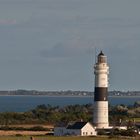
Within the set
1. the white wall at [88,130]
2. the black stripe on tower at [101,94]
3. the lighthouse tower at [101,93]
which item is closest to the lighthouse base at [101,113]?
the lighthouse tower at [101,93]

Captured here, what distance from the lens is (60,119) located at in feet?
330

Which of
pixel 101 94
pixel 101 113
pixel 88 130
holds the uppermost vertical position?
pixel 101 94

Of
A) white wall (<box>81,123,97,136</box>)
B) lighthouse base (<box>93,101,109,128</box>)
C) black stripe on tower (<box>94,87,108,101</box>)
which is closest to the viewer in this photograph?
white wall (<box>81,123,97,136</box>)

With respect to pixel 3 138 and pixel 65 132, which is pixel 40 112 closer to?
pixel 65 132

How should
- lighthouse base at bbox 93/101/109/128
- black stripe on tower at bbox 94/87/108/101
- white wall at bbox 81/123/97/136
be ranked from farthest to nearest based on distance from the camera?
lighthouse base at bbox 93/101/109/128, black stripe on tower at bbox 94/87/108/101, white wall at bbox 81/123/97/136

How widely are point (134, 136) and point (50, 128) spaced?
50.3 feet

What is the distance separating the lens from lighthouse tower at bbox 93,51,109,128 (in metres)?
79.6

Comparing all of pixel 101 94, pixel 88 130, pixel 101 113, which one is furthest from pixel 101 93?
pixel 88 130

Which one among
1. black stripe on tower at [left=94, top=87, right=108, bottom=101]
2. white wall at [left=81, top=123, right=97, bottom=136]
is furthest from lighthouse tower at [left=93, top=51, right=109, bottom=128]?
white wall at [left=81, top=123, right=97, bottom=136]

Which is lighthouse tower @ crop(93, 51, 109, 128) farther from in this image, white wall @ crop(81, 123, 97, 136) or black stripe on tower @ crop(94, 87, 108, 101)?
white wall @ crop(81, 123, 97, 136)

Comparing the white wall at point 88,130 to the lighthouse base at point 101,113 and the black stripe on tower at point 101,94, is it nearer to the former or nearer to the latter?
the lighthouse base at point 101,113

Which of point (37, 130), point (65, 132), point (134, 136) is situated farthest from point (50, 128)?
point (134, 136)

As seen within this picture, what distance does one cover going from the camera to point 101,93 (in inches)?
3130

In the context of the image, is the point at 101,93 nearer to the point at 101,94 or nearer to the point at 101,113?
the point at 101,94
